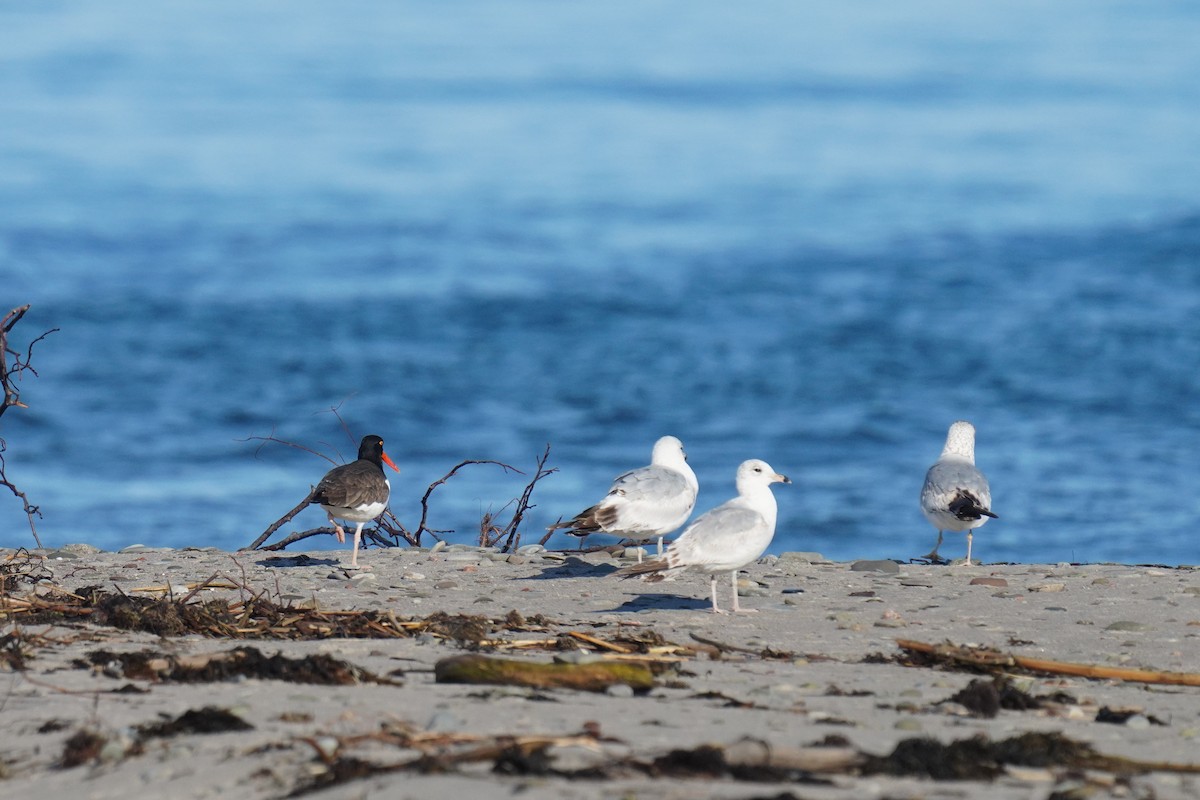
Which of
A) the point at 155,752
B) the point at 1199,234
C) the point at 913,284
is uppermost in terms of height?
the point at 1199,234

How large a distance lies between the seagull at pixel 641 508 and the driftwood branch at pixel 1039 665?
10.2 feet

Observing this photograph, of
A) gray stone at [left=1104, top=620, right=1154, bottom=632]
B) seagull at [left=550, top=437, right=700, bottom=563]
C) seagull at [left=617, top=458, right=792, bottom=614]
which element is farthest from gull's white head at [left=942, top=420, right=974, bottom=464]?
gray stone at [left=1104, top=620, right=1154, bottom=632]

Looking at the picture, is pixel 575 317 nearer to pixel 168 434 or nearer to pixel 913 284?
pixel 913 284

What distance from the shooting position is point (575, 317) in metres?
26.8

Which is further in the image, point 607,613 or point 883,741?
point 607,613

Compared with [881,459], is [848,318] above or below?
above

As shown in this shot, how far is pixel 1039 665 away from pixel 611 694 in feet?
6.08

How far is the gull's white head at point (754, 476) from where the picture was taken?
854cm

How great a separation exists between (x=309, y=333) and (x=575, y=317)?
4772 mm

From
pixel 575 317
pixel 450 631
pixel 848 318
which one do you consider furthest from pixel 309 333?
pixel 450 631

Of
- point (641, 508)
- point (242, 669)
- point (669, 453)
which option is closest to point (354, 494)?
point (641, 508)

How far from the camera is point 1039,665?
5871 millimetres

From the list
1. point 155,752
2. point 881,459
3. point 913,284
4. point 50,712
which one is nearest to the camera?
point 155,752

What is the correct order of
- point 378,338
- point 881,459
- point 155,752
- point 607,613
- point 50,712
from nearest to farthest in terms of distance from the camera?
point 155,752 → point 50,712 → point 607,613 → point 881,459 → point 378,338
